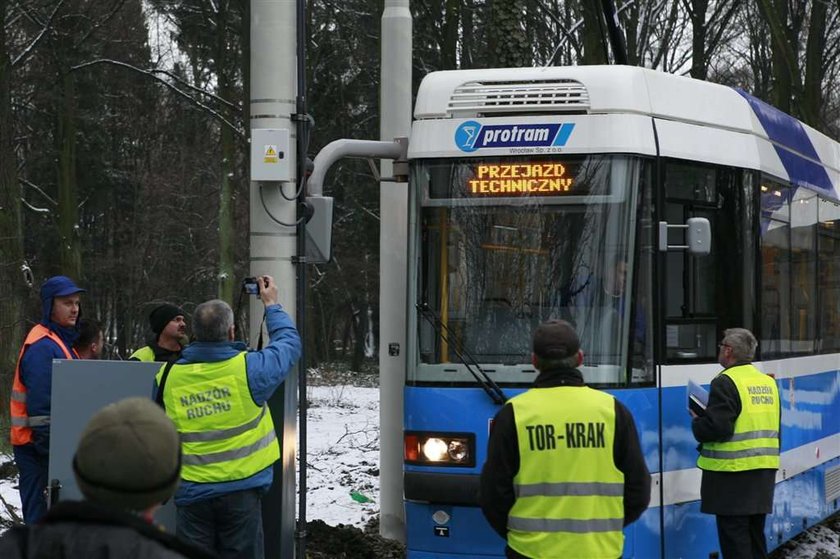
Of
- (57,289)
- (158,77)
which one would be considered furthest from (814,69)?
(57,289)

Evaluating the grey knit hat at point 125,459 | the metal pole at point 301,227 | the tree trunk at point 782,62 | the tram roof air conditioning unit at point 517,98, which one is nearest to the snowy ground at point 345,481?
the metal pole at point 301,227

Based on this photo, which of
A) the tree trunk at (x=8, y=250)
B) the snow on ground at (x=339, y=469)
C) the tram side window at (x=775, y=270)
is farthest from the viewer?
the tree trunk at (x=8, y=250)

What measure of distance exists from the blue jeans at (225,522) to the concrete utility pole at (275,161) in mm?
1187

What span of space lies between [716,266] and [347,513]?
4721mm

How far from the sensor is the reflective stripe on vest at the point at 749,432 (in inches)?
310

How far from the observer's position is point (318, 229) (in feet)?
26.8

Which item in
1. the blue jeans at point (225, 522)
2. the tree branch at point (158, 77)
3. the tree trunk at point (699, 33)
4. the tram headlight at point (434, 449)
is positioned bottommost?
the blue jeans at point (225, 522)

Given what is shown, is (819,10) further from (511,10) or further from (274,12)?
(274,12)

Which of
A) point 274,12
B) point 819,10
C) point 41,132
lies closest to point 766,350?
point 274,12

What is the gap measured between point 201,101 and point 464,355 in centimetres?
2216

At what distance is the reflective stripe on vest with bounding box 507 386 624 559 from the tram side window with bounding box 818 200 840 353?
625 centimetres

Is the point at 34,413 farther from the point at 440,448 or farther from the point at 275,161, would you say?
the point at 440,448

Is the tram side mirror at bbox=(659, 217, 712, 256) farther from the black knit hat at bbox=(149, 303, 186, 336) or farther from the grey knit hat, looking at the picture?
the grey knit hat

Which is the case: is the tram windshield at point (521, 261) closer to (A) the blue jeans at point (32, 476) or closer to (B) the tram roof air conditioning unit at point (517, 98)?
(B) the tram roof air conditioning unit at point (517, 98)
